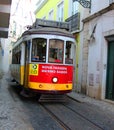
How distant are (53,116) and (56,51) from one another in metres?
3.47

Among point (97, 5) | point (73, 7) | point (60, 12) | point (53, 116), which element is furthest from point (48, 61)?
point (60, 12)

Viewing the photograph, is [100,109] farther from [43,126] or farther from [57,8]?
[57,8]

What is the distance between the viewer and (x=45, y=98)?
13766 mm

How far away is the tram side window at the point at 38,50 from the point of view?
1340 cm

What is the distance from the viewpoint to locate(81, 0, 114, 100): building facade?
50.0ft

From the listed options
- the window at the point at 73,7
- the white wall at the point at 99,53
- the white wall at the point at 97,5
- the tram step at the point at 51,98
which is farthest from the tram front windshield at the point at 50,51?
the window at the point at 73,7

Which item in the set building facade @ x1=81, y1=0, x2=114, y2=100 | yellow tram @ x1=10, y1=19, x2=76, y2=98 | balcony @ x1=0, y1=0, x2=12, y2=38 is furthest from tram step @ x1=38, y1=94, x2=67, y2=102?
balcony @ x1=0, y1=0, x2=12, y2=38

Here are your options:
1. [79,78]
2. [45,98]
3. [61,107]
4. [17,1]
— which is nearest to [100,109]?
[61,107]

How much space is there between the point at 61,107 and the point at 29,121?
10.8ft

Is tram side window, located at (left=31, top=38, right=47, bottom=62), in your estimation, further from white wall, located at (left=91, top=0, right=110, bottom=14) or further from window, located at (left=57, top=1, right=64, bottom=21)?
window, located at (left=57, top=1, right=64, bottom=21)

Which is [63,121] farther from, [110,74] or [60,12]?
[60,12]

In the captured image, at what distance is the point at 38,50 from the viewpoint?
13.5m

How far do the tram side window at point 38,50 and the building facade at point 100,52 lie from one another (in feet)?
10.3

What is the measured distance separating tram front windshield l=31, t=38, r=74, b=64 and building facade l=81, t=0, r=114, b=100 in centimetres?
242
